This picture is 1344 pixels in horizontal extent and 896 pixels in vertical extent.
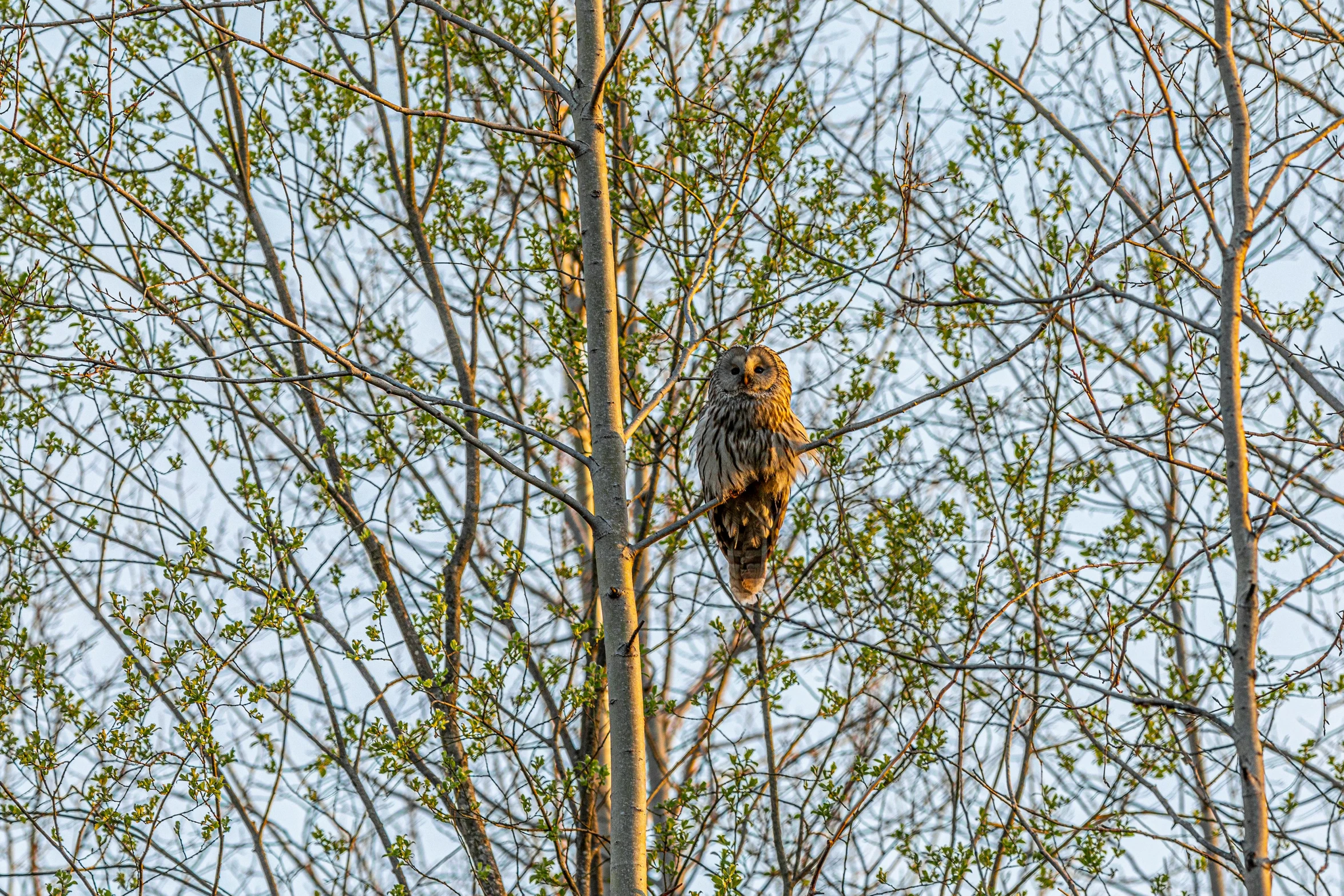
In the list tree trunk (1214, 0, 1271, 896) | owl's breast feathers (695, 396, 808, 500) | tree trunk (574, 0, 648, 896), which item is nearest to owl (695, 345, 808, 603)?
owl's breast feathers (695, 396, 808, 500)

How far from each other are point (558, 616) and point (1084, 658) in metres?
2.66

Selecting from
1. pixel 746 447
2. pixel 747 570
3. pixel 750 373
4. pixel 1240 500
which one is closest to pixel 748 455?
pixel 746 447

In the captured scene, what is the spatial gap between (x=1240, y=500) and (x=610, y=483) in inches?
72.4

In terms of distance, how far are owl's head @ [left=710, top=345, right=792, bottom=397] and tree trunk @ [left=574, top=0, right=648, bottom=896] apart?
5.25 feet

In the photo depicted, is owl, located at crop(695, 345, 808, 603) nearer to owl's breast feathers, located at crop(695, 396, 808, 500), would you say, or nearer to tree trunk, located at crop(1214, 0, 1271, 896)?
owl's breast feathers, located at crop(695, 396, 808, 500)

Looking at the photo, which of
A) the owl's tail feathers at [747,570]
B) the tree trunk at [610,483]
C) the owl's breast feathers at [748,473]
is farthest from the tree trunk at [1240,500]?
the owl's tail feathers at [747,570]

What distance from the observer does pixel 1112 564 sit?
137 inches

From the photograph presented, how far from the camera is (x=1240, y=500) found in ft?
10.6

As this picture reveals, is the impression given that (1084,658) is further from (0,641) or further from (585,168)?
(0,641)

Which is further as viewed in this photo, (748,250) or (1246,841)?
(748,250)

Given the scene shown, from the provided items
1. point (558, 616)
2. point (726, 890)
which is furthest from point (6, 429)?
point (726, 890)

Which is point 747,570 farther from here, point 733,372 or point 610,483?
point 610,483

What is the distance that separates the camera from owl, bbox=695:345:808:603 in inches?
237

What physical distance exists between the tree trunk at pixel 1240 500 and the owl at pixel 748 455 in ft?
8.65
